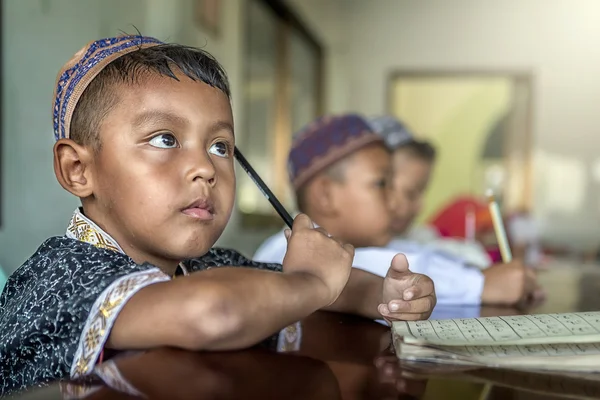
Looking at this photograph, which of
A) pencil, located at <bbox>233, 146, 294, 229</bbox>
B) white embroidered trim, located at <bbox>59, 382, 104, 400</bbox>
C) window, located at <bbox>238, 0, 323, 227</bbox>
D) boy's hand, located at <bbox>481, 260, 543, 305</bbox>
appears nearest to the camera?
white embroidered trim, located at <bbox>59, 382, 104, 400</bbox>

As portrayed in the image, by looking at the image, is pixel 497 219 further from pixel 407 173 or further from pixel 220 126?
pixel 407 173

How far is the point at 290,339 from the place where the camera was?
0.63m

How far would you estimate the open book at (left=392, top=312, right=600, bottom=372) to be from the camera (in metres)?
0.49

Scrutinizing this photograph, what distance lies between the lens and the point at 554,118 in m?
5.28

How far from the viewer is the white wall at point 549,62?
5.25 metres

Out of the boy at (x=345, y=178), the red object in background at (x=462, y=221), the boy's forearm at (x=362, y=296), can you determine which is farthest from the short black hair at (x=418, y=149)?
the boy's forearm at (x=362, y=296)

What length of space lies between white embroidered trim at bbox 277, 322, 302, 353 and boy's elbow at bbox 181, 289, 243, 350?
8 cm

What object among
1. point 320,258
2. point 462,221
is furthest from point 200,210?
point 462,221

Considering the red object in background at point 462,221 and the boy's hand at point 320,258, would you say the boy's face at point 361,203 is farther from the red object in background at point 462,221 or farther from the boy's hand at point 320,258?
the red object in background at point 462,221

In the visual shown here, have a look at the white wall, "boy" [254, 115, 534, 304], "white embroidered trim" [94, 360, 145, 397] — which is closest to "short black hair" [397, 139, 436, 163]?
"boy" [254, 115, 534, 304]

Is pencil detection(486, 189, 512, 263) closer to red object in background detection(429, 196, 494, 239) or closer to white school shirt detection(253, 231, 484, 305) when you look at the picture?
white school shirt detection(253, 231, 484, 305)

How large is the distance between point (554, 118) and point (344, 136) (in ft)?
13.8

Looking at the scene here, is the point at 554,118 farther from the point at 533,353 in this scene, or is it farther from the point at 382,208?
the point at 533,353

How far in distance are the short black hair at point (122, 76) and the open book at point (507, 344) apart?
14.1 inches
